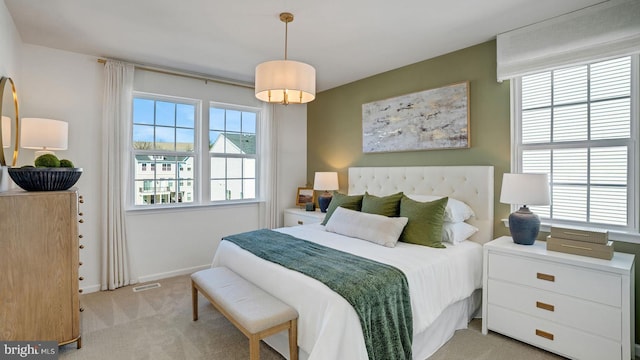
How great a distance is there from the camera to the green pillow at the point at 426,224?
8.50 ft

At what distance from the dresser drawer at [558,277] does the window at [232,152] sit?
10.7 ft

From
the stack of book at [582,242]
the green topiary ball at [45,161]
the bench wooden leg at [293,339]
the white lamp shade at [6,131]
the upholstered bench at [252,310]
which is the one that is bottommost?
the bench wooden leg at [293,339]

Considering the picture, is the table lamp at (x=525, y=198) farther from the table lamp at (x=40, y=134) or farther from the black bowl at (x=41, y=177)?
the table lamp at (x=40, y=134)

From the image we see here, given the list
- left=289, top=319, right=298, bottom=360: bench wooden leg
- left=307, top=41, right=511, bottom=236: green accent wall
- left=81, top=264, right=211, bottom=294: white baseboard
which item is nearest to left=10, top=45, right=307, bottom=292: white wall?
left=81, top=264, right=211, bottom=294: white baseboard

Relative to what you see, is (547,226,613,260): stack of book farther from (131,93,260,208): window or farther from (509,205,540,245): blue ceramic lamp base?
(131,93,260,208): window

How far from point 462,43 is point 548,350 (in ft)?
8.69

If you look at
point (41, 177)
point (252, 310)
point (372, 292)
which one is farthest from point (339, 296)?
point (41, 177)

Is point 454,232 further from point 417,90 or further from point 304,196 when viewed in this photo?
point 304,196

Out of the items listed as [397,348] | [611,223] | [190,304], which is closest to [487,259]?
[611,223]

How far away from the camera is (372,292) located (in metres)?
1.77

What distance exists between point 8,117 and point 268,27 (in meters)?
2.13

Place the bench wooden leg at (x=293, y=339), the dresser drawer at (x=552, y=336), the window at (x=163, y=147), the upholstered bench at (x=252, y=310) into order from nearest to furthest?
1. the upholstered bench at (x=252, y=310)
2. the bench wooden leg at (x=293, y=339)
3. the dresser drawer at (x=552, y=336)
4. the window at (x=163, y=147)

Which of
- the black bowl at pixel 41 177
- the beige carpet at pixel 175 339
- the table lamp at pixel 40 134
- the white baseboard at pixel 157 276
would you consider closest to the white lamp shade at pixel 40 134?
the table lamp at pixel 40 134

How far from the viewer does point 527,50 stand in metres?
2.58
